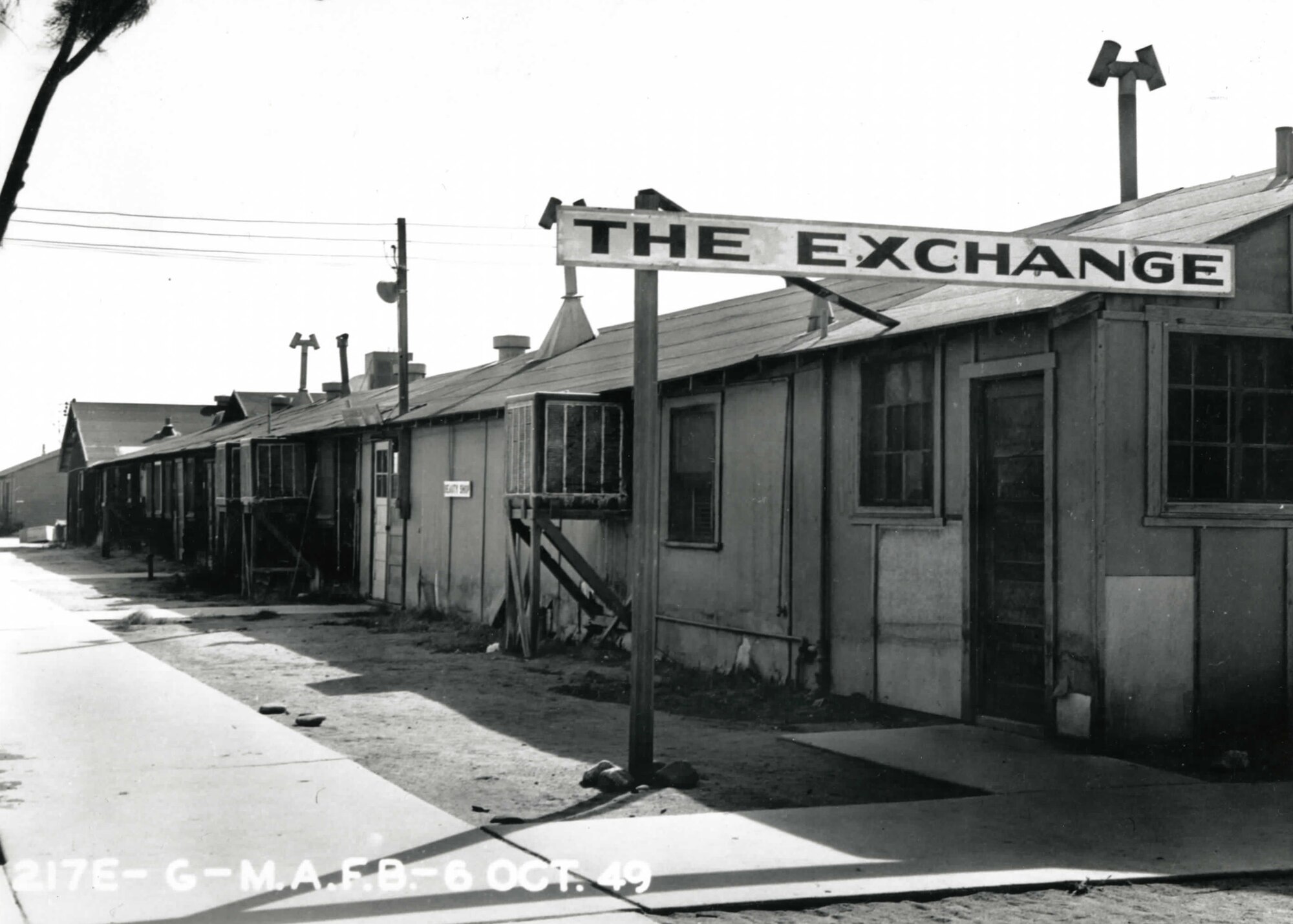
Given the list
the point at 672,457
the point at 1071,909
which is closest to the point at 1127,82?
the point at 672,457

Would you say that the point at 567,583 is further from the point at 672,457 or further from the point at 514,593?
the point at 672,457

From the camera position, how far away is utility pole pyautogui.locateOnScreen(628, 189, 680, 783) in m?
8.43

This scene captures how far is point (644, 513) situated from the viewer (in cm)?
858

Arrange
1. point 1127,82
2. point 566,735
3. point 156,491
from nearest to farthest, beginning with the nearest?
point 566,735 → point 1127,82 → point 156,491

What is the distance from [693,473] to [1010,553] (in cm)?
478

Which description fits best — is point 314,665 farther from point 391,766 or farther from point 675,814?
point 675,814

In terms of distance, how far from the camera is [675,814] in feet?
24.9

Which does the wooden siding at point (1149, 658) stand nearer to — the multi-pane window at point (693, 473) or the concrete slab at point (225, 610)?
the multi-pane window at point (693, 473)

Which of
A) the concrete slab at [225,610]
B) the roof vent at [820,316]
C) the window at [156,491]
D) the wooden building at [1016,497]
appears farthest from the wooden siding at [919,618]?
the window at [156,491]

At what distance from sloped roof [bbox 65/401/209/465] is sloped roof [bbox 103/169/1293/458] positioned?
38386 mm

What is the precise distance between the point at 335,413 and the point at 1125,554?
22830mm

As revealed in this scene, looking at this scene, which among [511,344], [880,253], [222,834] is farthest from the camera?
[511,344]

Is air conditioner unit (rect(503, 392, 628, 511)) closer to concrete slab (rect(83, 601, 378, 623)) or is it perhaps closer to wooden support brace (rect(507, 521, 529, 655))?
wooden support brace (rect(507, 521, 529, 655))

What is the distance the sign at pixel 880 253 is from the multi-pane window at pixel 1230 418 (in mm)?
942
